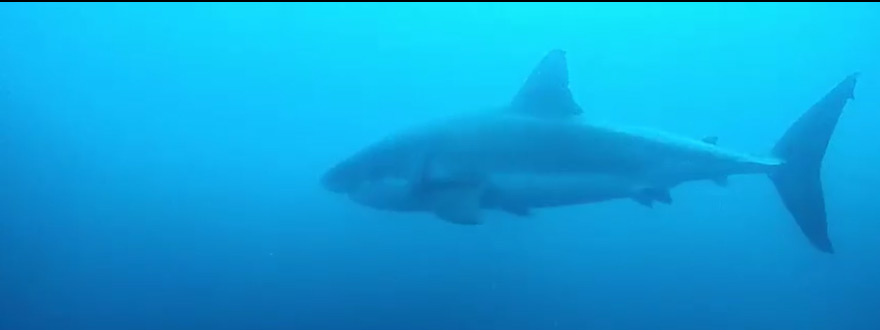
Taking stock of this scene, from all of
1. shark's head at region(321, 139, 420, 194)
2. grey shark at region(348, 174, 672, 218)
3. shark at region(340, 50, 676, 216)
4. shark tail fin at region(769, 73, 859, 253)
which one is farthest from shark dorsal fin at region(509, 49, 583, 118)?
shark tail fin at region(769, 73, 859, 253)

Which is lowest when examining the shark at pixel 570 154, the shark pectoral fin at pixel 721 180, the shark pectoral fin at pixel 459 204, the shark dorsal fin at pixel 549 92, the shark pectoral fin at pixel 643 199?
the shark pectoral fin at pixel 459 204

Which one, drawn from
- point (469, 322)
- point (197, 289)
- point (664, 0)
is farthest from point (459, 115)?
point (664, 0)

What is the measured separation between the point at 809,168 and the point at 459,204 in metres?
3.56

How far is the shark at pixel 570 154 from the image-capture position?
7977 mm

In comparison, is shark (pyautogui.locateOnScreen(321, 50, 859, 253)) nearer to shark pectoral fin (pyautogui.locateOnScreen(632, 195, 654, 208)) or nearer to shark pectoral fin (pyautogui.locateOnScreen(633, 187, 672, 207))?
shark pectoral fin (pyautogui.locateOnScreen(633, 187, 672, 207))

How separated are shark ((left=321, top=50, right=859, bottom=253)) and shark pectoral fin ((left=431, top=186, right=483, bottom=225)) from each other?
1cm

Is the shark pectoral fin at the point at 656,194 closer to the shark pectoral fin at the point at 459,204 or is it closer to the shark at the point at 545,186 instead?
the shark at the point at 545,186

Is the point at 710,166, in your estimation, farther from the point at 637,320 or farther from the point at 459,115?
the point at 637,320

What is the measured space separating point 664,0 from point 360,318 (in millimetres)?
64708

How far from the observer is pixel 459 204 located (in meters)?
7.67

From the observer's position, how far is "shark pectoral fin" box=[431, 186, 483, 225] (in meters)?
7.52

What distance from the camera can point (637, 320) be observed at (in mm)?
14445

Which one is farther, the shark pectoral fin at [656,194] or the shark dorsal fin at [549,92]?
the shark dorsal fin at [549,92]

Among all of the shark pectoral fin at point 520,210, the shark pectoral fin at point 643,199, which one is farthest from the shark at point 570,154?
the shark pectoral fin at point 520,210
